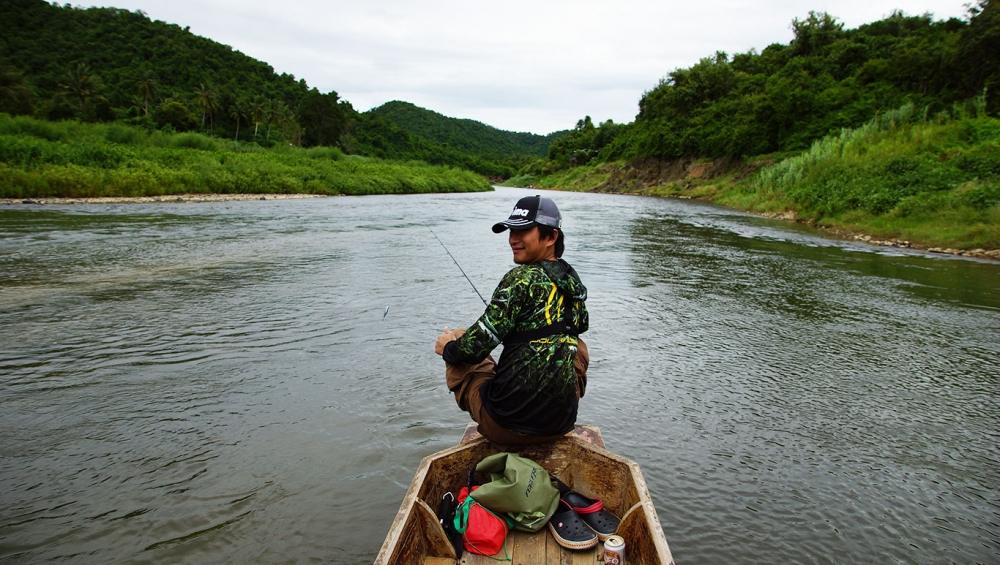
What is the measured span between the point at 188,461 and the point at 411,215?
2676 cm

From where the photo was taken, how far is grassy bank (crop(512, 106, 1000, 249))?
17562mm

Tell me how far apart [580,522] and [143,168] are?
3856 centimetres

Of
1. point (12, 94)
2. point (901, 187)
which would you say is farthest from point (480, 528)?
point (12, 94)

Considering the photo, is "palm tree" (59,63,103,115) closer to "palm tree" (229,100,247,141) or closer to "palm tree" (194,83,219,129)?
"palm tree" (194,83,219,129)

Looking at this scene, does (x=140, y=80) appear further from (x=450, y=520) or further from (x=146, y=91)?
(x=450, y=520)

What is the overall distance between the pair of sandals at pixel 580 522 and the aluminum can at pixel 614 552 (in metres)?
0.21

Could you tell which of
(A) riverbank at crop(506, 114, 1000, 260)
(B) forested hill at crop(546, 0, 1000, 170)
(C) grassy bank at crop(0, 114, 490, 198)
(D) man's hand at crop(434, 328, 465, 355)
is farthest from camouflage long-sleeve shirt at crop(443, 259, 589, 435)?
(B) forested hill at crop(546, 0, 1000, 170)

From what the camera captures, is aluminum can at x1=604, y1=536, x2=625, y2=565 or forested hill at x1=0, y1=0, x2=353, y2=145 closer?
aluminum can at x1=604, y1=536, x2=625, y2=565

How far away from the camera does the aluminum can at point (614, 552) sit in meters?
2.64

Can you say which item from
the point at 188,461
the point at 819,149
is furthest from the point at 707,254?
the point at 819,149

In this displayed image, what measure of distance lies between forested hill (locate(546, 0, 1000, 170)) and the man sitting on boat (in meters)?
34.7

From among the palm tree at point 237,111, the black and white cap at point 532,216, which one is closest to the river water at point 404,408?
the black and white cap at point 532,216

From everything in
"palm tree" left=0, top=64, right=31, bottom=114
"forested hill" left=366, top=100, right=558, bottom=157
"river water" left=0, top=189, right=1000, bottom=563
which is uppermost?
"forested hill" left=366, top=100, right=558, bottom=157

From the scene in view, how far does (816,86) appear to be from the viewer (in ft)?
171
